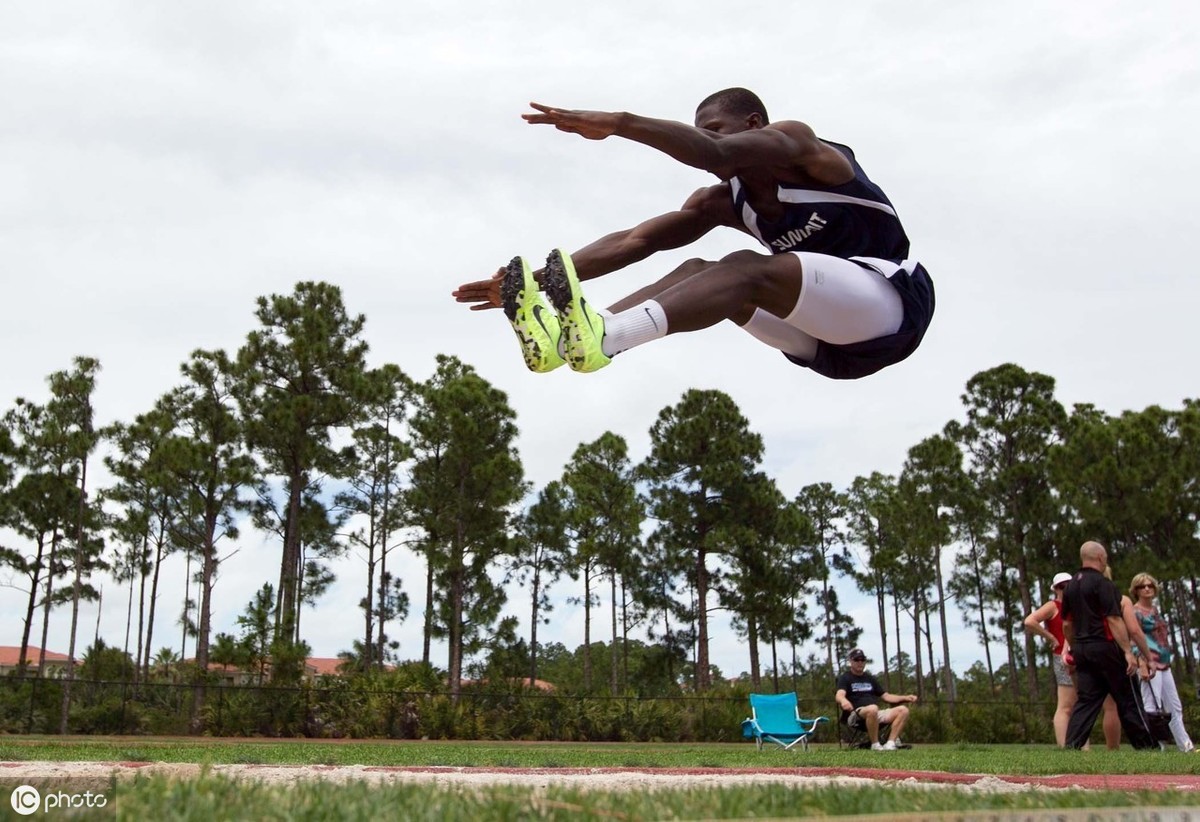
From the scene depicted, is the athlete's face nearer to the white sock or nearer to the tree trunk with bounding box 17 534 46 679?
the white sock

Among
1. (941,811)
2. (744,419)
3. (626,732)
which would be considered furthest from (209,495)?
(941,811)

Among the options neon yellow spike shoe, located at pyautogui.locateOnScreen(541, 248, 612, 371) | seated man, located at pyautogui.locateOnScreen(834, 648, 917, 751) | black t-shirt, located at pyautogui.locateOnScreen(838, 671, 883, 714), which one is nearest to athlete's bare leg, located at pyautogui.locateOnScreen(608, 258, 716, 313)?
neon yellow spike shoe, located at pyautogui.locateOnScreen(541, 248, 612, 371)

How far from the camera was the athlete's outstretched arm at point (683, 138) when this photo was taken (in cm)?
361

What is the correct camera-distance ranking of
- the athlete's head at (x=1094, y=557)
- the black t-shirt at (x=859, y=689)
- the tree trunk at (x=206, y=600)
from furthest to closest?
1. the tree trunk at (x=206, y=600)
2. the black t-shirt at (x=859, y=689)
3. the athlete's head at (x=1094, y=557)

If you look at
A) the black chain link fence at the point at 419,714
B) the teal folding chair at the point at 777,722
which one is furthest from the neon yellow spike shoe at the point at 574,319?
the black chain link fence at the point at 419,714

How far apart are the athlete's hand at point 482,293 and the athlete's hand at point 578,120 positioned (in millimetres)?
1080

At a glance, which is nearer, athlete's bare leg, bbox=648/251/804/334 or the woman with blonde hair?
athlete's bare leg, bbox=648/251/804/334

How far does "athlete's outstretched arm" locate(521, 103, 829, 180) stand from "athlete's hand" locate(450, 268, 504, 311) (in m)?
1.10

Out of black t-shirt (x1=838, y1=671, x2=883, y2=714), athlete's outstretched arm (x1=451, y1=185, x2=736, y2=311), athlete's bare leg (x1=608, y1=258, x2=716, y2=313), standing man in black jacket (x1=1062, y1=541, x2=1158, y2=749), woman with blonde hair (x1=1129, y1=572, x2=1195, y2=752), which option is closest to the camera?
athlete's bare leg (x1=608, y1=258, x2=716, y2=313)

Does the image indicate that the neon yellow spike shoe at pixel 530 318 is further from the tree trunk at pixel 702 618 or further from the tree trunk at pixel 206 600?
the tree trunk at pixel 702 618

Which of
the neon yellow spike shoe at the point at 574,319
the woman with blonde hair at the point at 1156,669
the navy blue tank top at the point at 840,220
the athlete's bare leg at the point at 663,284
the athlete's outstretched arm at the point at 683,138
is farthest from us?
the woman with blonde hair at the point at 1156,669

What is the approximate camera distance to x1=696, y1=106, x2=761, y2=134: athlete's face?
4.37 metres

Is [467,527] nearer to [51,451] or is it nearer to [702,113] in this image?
[51,451]

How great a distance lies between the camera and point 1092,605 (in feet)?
28.8
